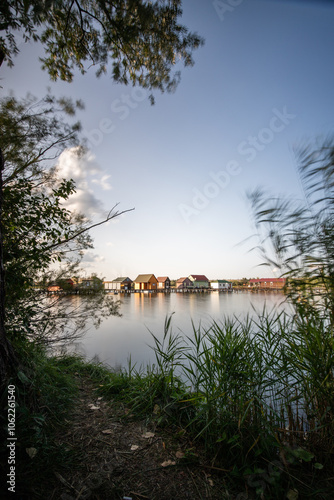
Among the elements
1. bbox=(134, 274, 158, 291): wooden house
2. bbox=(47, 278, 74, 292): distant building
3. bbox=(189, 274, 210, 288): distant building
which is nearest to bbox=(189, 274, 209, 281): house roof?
bbox=(189, 274, 210, 288): distant building

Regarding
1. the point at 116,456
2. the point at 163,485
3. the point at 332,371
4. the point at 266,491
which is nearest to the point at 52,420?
the point at 116,456

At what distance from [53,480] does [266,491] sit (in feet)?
4.44

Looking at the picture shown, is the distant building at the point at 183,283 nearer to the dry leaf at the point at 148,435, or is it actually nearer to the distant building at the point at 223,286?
the distant building at the point at 223,286

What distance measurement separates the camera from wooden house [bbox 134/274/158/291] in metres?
52.3

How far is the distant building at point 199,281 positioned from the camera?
189 feet

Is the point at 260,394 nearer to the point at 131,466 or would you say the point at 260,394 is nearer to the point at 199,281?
the point at 131,466

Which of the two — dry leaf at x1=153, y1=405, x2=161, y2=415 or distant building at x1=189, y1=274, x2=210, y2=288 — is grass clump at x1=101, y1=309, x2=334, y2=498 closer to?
dry leaf at x1=153, y1=405, x2=161, y2=415

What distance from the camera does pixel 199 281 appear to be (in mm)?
58625

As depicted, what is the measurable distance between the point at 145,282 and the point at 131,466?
51.4 metres

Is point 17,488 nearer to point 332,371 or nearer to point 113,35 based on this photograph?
point 332,371

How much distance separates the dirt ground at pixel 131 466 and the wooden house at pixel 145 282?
166ft

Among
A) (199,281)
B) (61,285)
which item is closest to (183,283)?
(199,281)

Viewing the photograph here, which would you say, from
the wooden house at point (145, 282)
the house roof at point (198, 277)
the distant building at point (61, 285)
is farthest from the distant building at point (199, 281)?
the distant building at point (61, 285)

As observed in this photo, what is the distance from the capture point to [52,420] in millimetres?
1969
